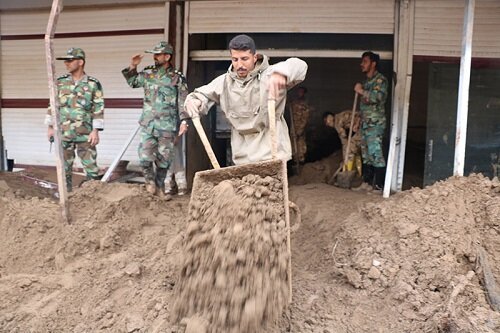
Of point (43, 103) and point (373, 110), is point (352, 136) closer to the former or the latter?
point (373, 110)

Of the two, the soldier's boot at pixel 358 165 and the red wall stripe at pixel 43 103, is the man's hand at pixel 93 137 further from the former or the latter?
the soldier's boot at pixel 358 165

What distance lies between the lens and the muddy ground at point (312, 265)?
3209 millimetres

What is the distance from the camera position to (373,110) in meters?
5.92

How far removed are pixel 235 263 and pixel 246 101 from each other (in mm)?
1283

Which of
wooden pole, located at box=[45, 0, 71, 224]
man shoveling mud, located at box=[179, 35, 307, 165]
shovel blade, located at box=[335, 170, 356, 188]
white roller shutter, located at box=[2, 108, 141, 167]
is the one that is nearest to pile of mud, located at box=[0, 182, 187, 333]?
wooden pole, located at box=[45, 0, 71, 224]

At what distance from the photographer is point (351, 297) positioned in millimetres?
3385

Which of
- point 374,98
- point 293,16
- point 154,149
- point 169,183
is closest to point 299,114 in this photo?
point 374,98

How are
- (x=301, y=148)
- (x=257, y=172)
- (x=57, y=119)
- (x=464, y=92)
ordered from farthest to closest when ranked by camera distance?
(x=301, y=148) < (x=57, y=119) < (x=464, y=92) < (x=257, y=172)

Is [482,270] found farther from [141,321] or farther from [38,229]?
[38,229]

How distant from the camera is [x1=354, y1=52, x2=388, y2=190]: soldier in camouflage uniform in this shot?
19.1ft

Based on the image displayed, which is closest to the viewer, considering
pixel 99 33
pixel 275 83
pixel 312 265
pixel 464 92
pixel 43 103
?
pixel 275 83

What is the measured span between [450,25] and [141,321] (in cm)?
467

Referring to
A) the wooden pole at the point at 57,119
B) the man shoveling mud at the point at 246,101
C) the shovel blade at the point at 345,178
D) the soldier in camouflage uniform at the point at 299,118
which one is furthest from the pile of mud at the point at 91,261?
the soldier in camouflage uniform at the point at 299,118

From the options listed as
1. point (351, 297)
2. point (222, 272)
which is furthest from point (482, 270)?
point (222, 272)
